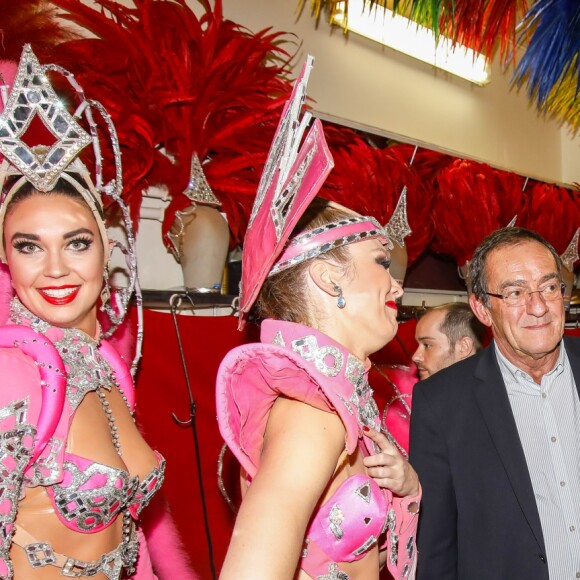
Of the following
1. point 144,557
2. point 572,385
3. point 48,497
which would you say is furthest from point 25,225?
point 572,385

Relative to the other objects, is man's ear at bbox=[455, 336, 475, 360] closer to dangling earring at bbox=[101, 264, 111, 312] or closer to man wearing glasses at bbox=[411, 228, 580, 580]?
man wearing glasses at bbox=[411, 228, 580, 580]

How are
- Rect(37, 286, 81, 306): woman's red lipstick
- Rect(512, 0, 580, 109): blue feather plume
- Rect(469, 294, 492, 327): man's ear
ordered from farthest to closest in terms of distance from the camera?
Rect(512, 0, 580, 109): blue feather plume, Rect(469, 294, 492, 327): man's ear, Rect(37, 286, 81, 306): woman's red lipstick

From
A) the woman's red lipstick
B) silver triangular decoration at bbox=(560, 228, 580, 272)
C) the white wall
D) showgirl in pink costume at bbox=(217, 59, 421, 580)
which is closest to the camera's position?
showgirl in pink costume at bbox=(217, 59, 421, 580)

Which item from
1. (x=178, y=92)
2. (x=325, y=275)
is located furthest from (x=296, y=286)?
(x=178, y=92)

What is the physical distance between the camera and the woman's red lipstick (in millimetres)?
1288

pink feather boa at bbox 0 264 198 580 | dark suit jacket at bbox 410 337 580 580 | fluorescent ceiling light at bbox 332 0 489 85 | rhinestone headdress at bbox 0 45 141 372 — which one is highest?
fluorescent ceiling light at bbox 332 0 489 85

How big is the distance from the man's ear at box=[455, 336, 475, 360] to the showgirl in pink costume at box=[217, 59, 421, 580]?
1405mm

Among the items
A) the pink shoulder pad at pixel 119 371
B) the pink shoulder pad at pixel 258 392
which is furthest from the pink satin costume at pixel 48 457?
the pink shoulder pad at pixel 258 392

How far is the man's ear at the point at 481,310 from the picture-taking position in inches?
78.0

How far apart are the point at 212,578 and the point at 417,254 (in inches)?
83.2

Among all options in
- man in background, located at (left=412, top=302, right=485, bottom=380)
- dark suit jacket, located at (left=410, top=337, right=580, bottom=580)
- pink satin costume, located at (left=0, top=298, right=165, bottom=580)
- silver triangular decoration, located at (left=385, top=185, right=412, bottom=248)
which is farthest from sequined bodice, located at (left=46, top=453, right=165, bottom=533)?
silver triangular decoration, located at (left=385, top=185, right=412, bottom=248)

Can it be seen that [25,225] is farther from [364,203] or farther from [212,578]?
[364,203]

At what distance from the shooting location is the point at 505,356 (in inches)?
75.9

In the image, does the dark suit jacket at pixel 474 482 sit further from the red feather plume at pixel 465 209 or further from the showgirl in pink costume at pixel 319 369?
the red feather plume at pixel 465 209
